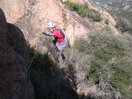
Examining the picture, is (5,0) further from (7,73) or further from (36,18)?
(7,73)

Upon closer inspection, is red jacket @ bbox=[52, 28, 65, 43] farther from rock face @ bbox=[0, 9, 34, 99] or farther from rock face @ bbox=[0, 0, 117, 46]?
rock face @ bbox=[0, 0, 117, 46]

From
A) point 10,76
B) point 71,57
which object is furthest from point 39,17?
point 10,76

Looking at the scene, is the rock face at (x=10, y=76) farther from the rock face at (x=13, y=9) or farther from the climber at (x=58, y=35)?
the rock face at (x=13, y=9)

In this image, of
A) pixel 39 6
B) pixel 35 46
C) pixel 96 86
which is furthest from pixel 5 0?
pixel 96 86

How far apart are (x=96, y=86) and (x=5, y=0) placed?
8.92 m

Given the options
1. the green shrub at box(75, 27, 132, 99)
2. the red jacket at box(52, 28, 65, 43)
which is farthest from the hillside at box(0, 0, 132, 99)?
the red jacket at box(52, 28, 65, 43)

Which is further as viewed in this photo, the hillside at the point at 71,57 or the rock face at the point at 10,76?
the hillside at the point at 71,57

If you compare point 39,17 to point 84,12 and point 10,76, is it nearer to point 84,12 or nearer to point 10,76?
point 84,12

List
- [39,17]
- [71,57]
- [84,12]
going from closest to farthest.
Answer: [71,57] → [39,17] → [84,12]

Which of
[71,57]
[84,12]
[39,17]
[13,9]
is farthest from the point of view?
[84,12]

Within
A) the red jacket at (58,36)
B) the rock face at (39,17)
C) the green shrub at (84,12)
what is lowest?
the green shrub at (84,12)

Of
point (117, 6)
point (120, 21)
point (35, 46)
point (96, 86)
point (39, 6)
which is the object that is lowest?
point (117, 6)

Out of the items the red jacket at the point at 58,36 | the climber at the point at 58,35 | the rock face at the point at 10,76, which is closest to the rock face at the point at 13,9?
the climber at the point at 58,35

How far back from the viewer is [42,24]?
64.6ft
